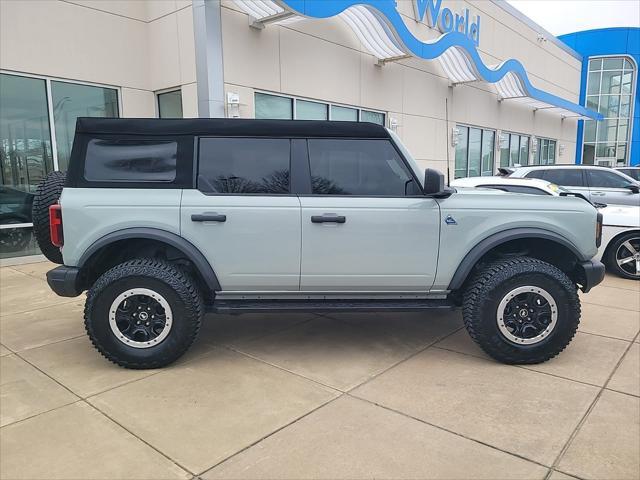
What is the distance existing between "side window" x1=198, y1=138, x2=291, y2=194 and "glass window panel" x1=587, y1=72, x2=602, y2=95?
3656cm

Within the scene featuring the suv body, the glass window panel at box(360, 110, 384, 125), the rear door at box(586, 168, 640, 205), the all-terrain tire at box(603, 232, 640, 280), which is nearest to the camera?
the all-terrain tire at box(603, 232, 640, 280)

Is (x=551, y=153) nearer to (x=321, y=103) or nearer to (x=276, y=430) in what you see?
(x=321, y=103)

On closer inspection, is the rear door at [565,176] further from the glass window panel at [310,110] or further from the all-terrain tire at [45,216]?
the all-terrain tire at [45,216]

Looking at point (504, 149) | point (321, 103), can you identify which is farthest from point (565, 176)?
point (504, 149)

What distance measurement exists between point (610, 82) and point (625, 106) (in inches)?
88.3

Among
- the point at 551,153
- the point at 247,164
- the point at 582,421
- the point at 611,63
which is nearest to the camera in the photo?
the point at 582,421

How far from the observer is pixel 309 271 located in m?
3.77

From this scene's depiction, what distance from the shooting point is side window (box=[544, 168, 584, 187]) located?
9.40 m

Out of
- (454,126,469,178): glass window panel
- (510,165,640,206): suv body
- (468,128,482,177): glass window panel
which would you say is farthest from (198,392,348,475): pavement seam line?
(468,128,482,177): glass window panel

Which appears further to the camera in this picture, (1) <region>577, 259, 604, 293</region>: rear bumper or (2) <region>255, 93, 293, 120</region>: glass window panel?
(2) <region>255, 93, 293, 120</region>: glass window panel

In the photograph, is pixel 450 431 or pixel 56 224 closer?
pixel 450 431

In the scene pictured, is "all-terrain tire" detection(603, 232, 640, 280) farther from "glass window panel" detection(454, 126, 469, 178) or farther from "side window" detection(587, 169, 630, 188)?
"glass window panel" detection(454, 126, 469, 178)

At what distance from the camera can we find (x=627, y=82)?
Answer: 3350 cm

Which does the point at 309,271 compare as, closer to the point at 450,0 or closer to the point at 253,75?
the point at 253,75
